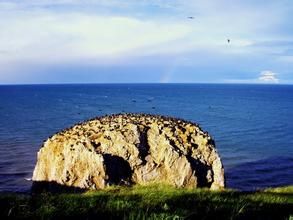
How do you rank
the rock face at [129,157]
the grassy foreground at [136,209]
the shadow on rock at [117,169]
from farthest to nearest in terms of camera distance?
the rock face at [129,157] < the shadow on rock at [117,169] < the grassy foreground at [136,209]

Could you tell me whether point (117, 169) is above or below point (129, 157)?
below

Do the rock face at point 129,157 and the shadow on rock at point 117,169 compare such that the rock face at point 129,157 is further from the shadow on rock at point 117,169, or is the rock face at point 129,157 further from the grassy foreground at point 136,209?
the grassy foreground at point 136,209

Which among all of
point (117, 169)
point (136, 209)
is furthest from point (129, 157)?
point (136, 209)

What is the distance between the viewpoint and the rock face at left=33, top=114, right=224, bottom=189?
32.6 m

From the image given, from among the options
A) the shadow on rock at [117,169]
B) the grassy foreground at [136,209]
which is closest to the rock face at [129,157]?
the shadow on rock at [117,169]

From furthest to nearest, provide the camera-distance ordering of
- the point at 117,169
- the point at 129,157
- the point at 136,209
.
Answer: the point at 129,157 → the point at 117,169 → the point at 136,209

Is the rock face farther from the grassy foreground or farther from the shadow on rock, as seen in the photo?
the grassy foreground

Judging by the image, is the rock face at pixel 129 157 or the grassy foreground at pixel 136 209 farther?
the rock face at pixel 129 157

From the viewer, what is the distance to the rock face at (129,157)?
32562 mm

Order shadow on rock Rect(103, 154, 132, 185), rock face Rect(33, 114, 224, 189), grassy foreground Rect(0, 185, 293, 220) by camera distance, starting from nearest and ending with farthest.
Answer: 1. grassy foreground Rect(0, 185, 293, 220)
2. shadow on rock Rect(103, 154, 132, 185)
3. rock face Rect(33, 114, 224, 189)

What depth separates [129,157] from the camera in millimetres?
33438

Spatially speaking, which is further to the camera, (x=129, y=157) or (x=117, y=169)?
(x=129, y=157)

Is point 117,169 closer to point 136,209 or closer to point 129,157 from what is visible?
point 129,157

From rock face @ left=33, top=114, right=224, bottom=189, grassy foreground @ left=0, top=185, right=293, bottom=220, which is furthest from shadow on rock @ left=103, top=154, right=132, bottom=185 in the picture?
grassy foreground @ left=0, top=185, right=293, bottom=220
